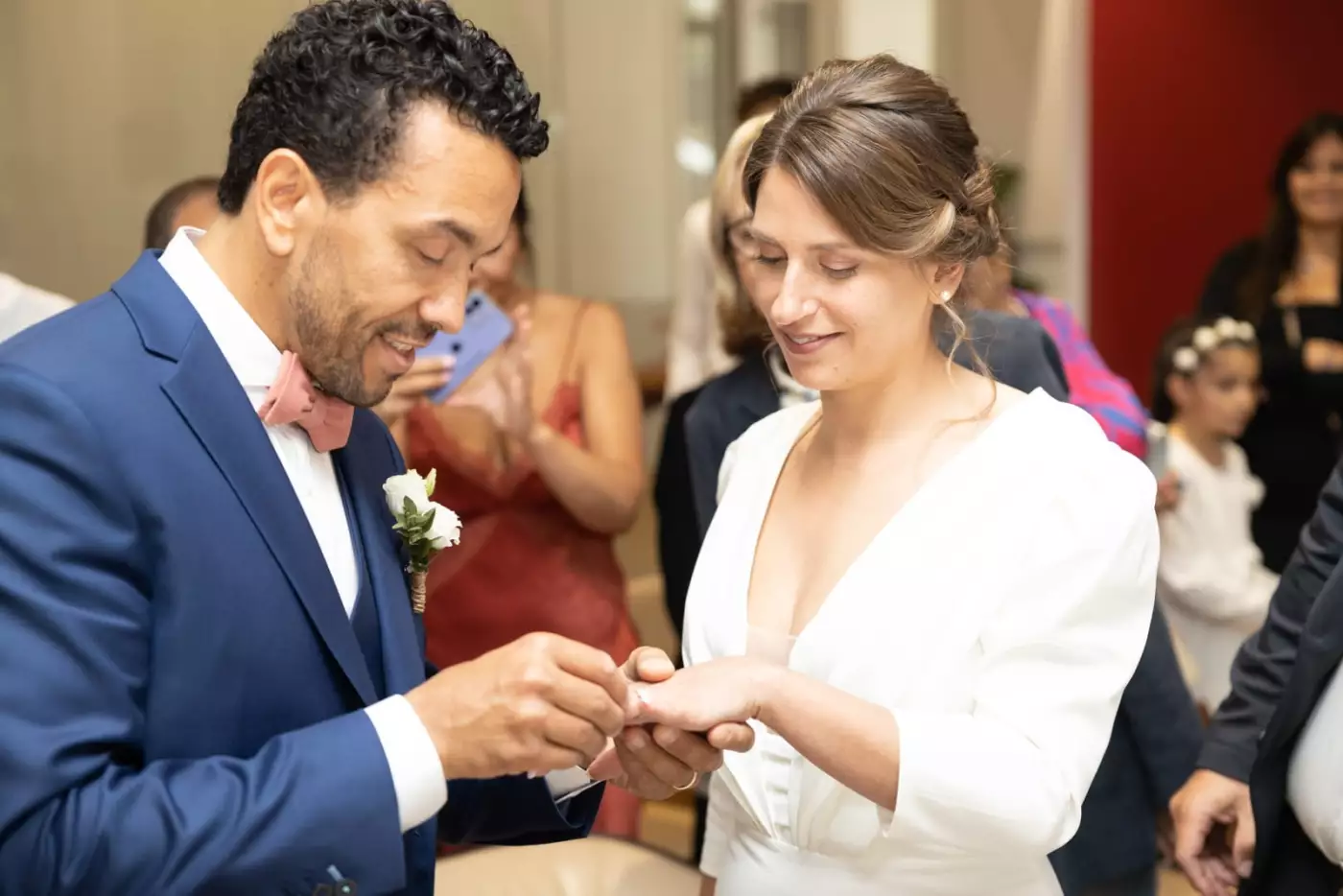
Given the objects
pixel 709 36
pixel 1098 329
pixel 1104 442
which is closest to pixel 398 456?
pixel 1104 442

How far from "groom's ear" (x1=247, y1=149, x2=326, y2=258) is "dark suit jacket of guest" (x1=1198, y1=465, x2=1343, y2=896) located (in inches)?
58.3

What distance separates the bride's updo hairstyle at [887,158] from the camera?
182 centimetres

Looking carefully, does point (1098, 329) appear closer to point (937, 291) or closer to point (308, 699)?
point (937, 291)

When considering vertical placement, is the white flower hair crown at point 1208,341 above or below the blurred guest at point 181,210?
below

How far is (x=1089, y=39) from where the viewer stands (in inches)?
283

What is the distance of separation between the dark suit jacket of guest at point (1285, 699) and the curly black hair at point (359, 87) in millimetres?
1352

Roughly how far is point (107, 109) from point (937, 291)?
2.59 meters

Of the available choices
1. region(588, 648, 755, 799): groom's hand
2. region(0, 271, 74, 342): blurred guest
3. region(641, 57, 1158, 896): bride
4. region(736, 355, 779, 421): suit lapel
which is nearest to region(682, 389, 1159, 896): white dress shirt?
region(641, 57, 1158, 896): bride

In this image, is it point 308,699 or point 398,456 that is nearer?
point 308,699

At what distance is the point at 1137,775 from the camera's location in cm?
238

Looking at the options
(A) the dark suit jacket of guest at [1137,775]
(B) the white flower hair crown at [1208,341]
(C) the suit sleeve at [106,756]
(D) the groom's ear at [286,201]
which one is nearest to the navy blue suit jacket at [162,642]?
(C) the suit sleeve at [106,756]

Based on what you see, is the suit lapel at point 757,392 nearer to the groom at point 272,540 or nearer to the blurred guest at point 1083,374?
the blurred guest at point 1083,374

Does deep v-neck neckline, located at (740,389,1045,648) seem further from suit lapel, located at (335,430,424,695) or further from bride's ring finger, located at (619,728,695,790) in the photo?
suit lapel, located at (335,430,424,695)

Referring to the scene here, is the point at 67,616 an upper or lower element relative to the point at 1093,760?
upper
